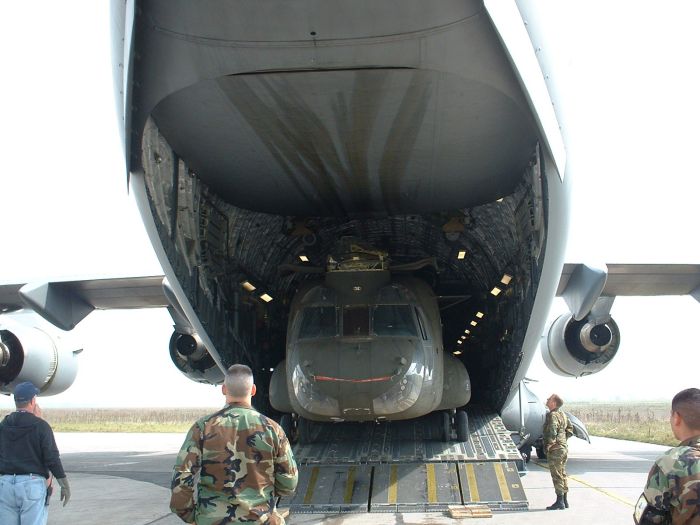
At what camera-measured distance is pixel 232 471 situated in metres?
3.78

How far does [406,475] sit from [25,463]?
167 inches

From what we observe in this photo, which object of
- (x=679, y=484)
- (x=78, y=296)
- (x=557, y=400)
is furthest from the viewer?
(x=78, y=296)

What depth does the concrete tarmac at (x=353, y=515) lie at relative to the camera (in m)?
8.55

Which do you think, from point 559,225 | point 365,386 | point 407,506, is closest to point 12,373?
point 365,386

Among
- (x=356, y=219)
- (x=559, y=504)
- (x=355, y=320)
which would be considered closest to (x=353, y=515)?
(x=355, y=320)

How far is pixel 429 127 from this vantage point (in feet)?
23.8

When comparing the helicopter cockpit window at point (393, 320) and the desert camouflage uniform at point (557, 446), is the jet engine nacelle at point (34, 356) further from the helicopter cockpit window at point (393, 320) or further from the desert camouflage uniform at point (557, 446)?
the desert camouflage uniform at point (557, 446)

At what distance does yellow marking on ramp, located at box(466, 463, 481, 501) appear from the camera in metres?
7.61

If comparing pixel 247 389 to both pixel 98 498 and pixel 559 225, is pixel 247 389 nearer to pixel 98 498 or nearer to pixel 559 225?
pixel 559 225

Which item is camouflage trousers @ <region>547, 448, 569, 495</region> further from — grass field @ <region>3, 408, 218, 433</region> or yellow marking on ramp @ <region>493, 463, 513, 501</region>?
grass field @ <region>3, 408, 218, 433</region>

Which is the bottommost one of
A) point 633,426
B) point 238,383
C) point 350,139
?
point 633,426

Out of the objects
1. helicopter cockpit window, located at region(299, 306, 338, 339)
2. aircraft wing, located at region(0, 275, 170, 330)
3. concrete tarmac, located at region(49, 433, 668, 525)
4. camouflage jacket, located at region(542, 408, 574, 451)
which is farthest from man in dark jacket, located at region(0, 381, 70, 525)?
camouflage jacket, located at region(542, 408, 574, 451)

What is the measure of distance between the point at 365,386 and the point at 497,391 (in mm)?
3558

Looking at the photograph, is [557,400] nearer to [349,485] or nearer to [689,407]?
[349,485]
